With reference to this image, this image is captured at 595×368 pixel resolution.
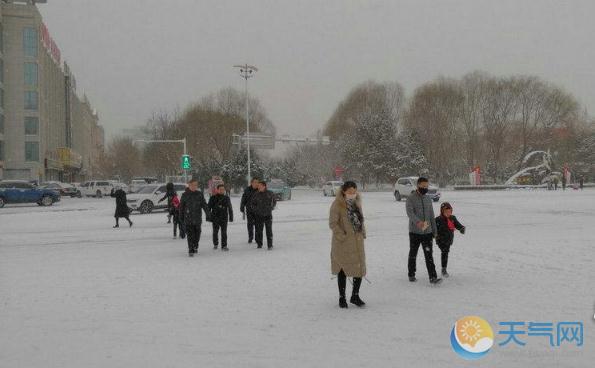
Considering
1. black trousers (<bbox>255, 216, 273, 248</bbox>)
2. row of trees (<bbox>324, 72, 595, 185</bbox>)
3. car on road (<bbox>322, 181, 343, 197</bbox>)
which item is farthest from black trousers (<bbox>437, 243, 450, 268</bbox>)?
row of trees (<bbox>324, 72, 595, 185</bbox>)

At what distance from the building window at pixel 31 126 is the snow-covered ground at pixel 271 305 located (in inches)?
2395

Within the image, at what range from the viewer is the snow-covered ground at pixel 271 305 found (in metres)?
4.60

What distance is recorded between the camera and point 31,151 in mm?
65500

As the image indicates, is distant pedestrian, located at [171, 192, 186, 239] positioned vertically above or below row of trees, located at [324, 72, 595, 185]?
below

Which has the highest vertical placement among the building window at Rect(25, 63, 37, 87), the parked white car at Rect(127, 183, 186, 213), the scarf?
the building window at Rect(25, 63, 37, 87)

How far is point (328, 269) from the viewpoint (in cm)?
895

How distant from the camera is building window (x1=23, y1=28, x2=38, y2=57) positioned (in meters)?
64.7

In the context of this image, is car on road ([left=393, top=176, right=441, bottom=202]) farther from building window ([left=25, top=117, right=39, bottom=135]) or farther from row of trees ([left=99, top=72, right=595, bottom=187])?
building window ([left=25, top=117, right=39, bottom=135])

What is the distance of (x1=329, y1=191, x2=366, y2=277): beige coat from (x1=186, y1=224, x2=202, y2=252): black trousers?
18.0 ft

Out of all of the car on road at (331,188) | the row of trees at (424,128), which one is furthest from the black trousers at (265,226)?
the row of trees at (424,128)

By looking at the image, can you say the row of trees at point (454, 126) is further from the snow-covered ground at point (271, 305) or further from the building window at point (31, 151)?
the snow-covered ground at point (271, 305)

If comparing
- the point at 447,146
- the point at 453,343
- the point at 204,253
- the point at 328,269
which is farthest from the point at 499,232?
the point at 447,146

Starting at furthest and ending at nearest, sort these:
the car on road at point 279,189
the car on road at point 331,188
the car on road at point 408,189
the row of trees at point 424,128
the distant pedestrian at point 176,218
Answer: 1. the row of trees at point 424,128
2. the car on road at point 331,188
3. the car on road at point 279,189
4. the car on road at point 408,189
5. the distant pedestrian at point 176,218

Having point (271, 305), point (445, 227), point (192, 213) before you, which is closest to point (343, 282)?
point (271, 305)
